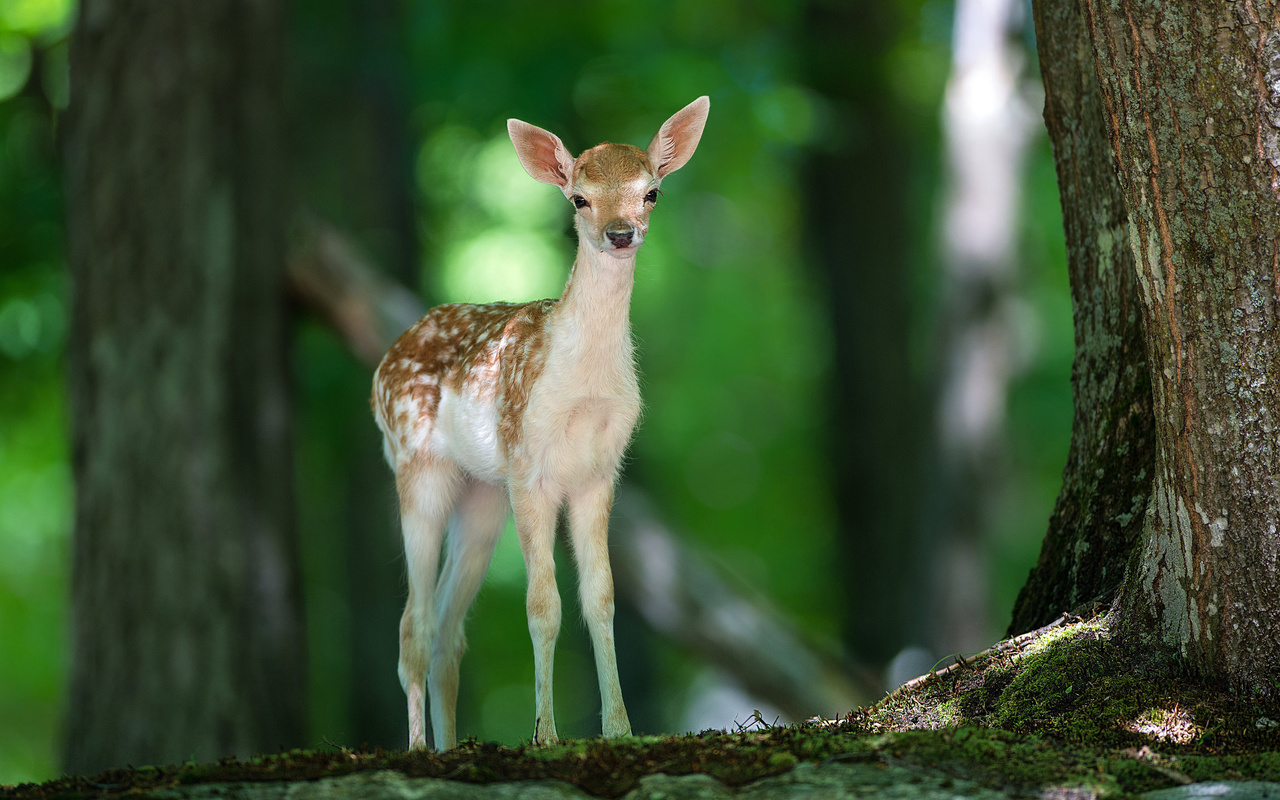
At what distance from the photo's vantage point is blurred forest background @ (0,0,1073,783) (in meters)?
10.4

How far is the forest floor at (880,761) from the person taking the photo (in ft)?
10.2

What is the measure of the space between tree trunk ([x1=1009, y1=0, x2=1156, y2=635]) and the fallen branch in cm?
408

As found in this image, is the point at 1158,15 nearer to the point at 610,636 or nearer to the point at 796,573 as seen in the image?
the point at 610,636

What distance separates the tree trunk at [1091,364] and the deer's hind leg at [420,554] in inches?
97.2

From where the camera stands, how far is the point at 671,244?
19.2 metres

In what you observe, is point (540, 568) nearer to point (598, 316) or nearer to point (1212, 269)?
point (598, 316)

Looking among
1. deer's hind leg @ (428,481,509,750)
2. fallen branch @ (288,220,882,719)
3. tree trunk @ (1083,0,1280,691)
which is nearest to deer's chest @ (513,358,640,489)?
deer's hind leg @ (428,481,509,750)

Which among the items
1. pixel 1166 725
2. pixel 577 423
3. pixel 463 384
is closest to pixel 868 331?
pixel 463 384

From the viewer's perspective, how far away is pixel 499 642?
876 inches

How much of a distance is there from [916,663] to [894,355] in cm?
476

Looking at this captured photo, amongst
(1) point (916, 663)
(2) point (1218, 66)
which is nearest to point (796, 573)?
(1) point (916, 663)

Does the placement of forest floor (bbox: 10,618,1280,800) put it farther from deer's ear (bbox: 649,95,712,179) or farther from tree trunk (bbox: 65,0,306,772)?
tree trunk (bbox: 65,0,306,772)

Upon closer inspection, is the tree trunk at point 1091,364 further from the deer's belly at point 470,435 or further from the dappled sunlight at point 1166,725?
the deer's belly at point 470,435

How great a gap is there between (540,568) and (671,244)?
14938mm
